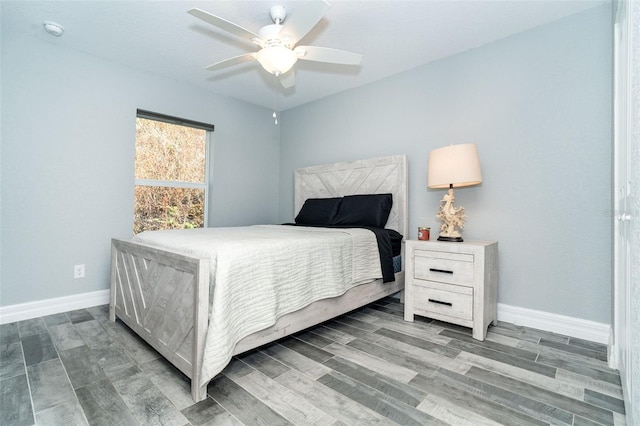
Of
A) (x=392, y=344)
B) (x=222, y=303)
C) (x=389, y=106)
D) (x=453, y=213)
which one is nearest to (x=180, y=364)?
(x=222, y=303)

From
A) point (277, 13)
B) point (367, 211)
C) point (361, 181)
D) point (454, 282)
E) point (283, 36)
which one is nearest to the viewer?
point (283, 36)

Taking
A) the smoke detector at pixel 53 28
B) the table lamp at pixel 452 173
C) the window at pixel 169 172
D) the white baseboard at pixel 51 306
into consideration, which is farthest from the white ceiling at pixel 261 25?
the white baseboard at pixel 51 306

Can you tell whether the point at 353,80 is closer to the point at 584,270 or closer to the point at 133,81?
the point at 133,81

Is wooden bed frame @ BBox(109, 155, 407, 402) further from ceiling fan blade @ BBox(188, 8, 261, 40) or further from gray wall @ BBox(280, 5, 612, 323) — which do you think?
ceiling fan blade @ BBox(188, 8, 261, 40)

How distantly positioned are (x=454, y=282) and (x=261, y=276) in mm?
1483

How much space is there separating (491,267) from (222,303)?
2002 mm

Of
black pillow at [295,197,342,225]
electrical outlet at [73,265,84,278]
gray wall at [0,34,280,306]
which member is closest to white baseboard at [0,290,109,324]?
gray wall at [0,34,280,306]

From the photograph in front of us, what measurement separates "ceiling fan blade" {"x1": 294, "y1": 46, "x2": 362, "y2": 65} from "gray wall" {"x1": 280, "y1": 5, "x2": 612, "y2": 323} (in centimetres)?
122

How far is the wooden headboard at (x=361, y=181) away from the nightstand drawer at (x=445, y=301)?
0.80 metres

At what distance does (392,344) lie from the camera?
206cm

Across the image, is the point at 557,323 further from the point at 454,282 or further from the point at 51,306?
the point at 51,306

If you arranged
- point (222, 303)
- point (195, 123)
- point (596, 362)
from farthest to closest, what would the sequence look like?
1. point (195, 123)
2. point (596, 362)
3. point (222, 303)

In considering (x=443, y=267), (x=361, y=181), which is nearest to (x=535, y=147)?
(x=443, y=267)

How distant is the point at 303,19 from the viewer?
5.82 feet
